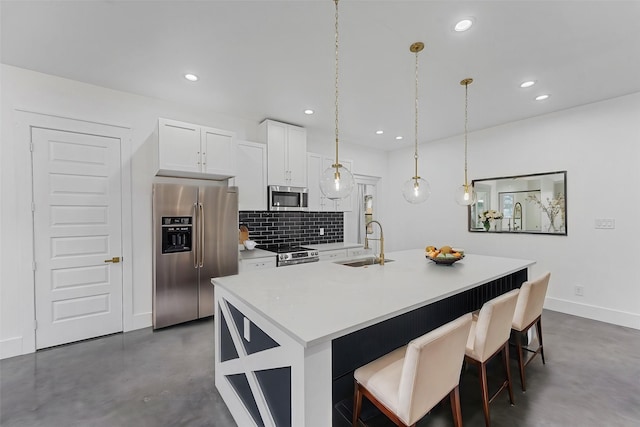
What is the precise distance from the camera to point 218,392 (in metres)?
2.06

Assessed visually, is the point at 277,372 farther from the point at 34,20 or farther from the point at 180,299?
the point at 34,20

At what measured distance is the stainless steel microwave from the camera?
13.0 feet

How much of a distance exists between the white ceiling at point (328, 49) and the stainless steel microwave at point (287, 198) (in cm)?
114

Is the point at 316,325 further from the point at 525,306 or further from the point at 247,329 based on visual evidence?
the point at 525,306

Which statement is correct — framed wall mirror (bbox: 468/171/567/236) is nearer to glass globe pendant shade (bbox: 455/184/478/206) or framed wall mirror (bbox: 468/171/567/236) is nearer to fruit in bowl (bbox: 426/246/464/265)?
glass globe pendant shade (bbox: 455/184/478/206)

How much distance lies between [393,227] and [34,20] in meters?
5.65

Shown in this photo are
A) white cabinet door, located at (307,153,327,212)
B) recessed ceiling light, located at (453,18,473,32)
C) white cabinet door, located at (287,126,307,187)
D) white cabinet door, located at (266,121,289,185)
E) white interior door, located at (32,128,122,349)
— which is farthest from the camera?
white cabinet door, located at (307,153,327,212)

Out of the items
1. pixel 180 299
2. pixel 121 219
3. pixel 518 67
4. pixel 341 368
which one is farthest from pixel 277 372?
pixel 518 67

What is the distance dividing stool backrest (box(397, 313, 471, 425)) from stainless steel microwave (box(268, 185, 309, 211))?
119 inches

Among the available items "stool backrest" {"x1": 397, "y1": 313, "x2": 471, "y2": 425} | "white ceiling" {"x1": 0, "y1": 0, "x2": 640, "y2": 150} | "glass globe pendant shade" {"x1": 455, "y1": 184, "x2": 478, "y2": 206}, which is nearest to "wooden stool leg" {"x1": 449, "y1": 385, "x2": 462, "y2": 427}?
"stool backrest" {"x1": 397, "y1": 313, "x2": 471, "y2": 425}

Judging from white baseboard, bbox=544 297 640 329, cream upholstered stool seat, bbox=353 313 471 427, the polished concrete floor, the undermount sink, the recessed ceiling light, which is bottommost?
the polished concrete floor

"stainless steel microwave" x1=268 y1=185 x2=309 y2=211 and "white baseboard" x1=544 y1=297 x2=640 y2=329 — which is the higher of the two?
"stainless steel microwave" x1=268 y1=185 x2=309 y2=211

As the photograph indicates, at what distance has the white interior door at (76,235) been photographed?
8.96 ft

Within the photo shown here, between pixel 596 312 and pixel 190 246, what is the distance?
515cm
